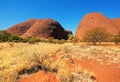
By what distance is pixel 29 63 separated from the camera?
10.5m

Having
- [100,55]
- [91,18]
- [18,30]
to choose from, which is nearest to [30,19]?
[18,30]

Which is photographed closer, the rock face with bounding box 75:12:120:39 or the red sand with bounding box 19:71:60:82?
the red sand with bounding box 19:71:60:82

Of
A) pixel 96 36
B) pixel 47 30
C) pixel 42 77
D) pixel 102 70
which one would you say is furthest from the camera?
pixel 47 30

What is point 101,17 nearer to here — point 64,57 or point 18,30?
Result: point 18,30

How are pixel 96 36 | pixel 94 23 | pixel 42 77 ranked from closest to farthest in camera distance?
1. pixel 42 77
2. pixel 96 36
3. pixel 94 23

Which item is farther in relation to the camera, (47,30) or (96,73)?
(47,30)

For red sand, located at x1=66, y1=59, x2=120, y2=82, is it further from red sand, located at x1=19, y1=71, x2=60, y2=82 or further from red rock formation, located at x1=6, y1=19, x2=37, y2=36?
Result: red rock formation, located at x1=6, y1=19, x2=37, y2=36

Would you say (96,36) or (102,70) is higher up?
(96,36)

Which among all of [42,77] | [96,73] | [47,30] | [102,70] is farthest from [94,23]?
[42,77]

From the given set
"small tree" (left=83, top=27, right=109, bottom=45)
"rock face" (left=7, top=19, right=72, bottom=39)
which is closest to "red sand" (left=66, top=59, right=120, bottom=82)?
"small tree" (left=83, top=27, right=109, bottom=45)

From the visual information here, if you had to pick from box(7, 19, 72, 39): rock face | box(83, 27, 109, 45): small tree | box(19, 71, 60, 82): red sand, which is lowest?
box(19, 71, 60, 82): red sand

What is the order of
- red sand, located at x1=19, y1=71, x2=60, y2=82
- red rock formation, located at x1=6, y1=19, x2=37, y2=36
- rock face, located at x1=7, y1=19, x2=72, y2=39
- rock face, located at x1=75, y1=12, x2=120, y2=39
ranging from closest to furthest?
red sand, located at x1=19, y1=71, x2=60, y2=82 → rock face, located at x1=75, y1=12, x2=120, y2=39 → rock face, located at x1=7, y1=19, x2=72, y2=39 → red rock formation, located at x1=6, y1=19, x2=37, y2=36

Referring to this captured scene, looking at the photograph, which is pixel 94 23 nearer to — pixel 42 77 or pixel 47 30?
pixel 47 30

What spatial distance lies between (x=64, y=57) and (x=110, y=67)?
3277 millimetres
